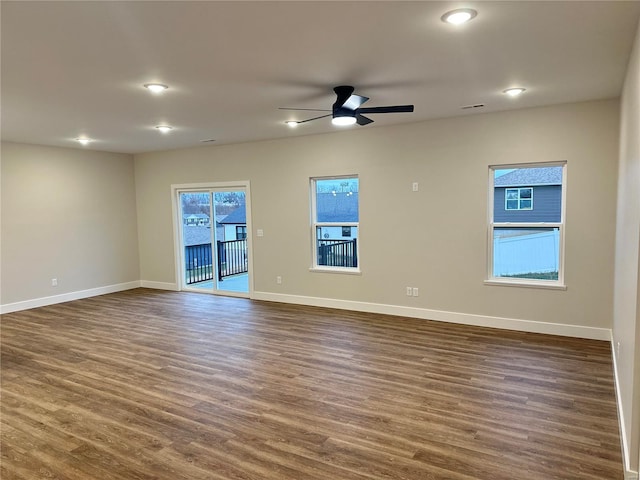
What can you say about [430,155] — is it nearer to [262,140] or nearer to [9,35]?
[262,140]

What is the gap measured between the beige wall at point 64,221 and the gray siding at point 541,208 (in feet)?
22.2

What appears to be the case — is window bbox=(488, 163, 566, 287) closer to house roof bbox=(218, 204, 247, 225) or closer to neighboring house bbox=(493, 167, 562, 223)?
neighboring house bbox=(493, 167, 562, 223)

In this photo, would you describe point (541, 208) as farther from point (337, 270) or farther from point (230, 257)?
point (230, 257)

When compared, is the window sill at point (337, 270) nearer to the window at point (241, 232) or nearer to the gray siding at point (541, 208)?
the window at point (241, 232)

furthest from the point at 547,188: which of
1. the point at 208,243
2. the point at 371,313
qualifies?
the point at 208,243

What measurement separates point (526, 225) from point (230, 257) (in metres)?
5.07

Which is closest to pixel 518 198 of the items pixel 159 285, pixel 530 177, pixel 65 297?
pixel 530 177

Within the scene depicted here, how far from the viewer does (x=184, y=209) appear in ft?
26.8

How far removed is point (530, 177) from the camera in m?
5.11

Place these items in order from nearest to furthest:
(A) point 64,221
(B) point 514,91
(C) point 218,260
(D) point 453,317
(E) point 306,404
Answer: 1. (E) point 306,404
2. (B) point 514,91
3. (D) point 453,317
4. (A) point 64,221
5. (C) point 218,260

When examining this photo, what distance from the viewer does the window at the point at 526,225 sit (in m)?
4.98

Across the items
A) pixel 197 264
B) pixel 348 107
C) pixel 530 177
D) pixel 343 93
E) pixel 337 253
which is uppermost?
pixel 343 93

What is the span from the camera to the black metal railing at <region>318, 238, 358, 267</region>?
643 centimetres

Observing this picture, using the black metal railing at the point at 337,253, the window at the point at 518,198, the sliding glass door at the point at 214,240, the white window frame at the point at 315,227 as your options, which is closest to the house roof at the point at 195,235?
the sliding glass door at the point at 214,240
